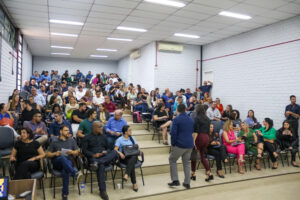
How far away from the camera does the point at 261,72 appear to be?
7.28m

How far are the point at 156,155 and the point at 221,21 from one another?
14.2 ft

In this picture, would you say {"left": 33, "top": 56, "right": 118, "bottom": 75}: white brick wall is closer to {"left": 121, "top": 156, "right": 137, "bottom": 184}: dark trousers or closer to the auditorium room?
the auditorium room

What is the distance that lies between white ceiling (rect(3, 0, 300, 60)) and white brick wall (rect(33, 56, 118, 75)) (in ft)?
19.5

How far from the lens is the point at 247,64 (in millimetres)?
7801

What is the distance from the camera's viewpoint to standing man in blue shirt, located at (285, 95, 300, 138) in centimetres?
591

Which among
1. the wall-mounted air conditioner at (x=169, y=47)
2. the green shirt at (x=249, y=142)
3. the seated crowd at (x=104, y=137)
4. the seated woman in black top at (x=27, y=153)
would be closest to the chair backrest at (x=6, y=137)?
the seated crowd at (x=104, y=137)

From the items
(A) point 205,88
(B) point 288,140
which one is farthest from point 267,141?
(A) point 205,88

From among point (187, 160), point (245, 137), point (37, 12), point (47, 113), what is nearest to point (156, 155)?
point (187, 160)

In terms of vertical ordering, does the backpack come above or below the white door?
below

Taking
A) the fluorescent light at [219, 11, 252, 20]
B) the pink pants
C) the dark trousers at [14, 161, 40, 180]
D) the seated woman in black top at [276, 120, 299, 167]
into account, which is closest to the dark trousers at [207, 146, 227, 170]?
the pink pants

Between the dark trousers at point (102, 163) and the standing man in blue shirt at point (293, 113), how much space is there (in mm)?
4643

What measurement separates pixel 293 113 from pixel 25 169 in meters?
6.13

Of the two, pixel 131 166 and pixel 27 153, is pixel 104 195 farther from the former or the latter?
pixel 27 153

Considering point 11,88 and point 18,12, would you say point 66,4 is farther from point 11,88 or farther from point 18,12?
point 11,88
